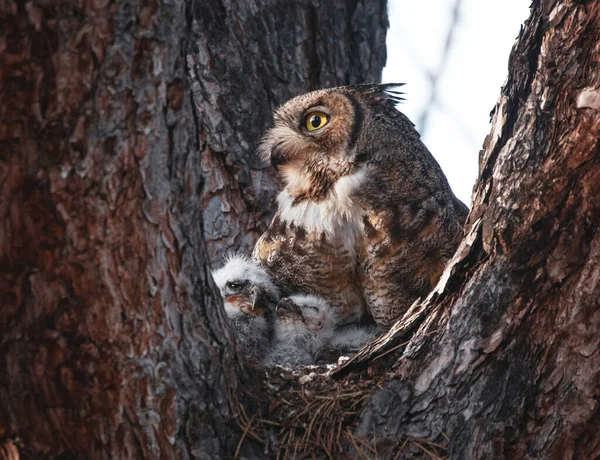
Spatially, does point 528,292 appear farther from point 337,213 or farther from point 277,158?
point 277,158

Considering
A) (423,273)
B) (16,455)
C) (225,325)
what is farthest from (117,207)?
(423,273)

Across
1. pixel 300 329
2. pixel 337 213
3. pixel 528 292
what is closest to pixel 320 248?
pixel 337 213

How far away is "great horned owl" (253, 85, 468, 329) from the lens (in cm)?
236

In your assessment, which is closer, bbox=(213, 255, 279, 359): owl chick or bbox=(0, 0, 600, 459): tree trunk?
bbox=(0, 0, 600, 459): tree trunk

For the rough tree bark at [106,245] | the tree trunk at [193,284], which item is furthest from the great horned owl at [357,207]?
the rough tree bark at [106,245]

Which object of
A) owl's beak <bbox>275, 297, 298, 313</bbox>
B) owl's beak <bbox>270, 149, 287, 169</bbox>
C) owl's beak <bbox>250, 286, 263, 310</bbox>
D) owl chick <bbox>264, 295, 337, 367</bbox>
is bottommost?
owl chick <bbox>264, 295, 337, 367</bbox>

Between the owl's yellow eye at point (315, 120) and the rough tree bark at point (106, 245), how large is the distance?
1.10 meters

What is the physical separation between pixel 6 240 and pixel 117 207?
0.20 meters

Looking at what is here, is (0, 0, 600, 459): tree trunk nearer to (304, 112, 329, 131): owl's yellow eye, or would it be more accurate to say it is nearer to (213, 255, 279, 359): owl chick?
(213, 255, 279, 359): owl chick

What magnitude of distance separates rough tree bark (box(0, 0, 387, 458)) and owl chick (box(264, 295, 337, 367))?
2.28ft

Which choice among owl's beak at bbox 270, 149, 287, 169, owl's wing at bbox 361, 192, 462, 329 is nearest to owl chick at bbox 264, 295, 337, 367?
owl's wing at bbox 361, 192, 462, 329

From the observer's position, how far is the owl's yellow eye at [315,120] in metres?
2.54

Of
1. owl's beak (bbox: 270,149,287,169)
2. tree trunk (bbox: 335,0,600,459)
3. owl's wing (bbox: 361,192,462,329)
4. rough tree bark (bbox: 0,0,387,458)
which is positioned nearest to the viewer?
rough tree bark (bbox: 0,0,387,458)

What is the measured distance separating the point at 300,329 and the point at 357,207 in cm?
45
